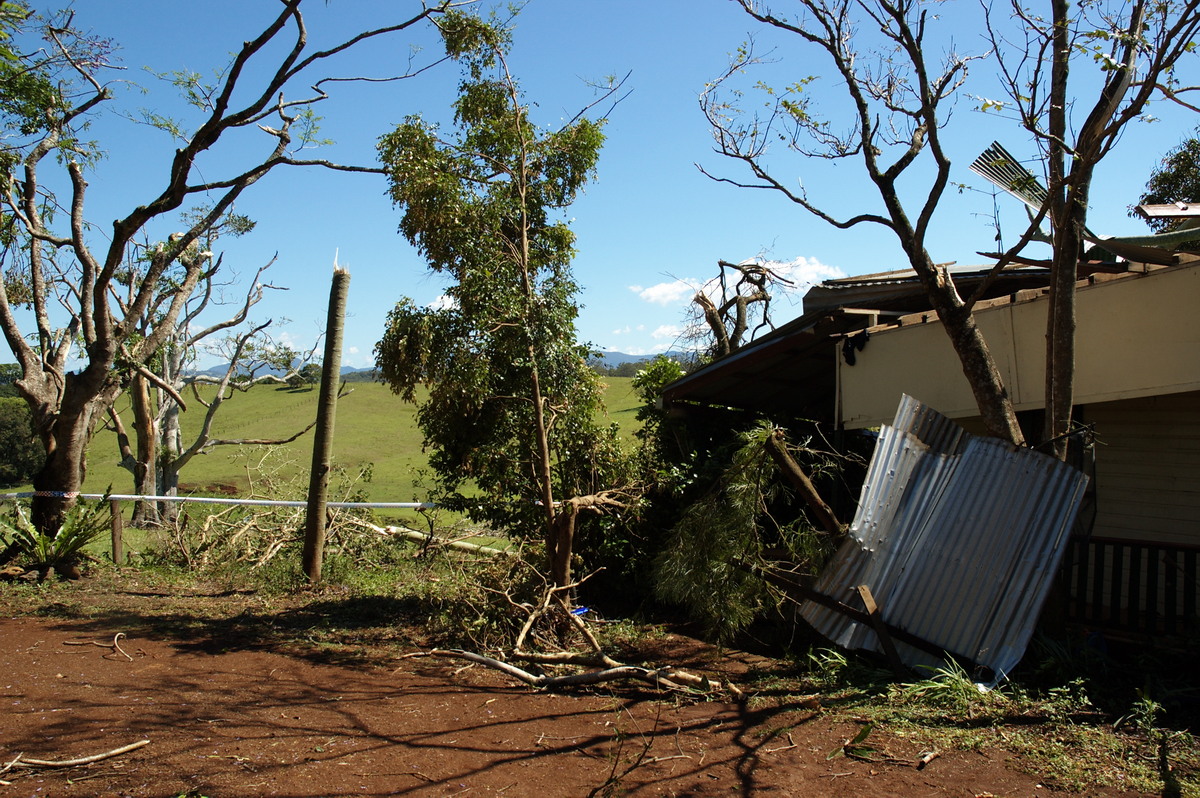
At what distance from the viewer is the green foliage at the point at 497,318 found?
8648 millimetres

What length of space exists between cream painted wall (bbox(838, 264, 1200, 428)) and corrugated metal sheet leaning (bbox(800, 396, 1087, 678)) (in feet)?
4.06

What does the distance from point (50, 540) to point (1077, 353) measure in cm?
1163

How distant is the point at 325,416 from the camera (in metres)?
10.0

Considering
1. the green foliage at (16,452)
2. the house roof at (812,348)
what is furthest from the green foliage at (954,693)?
the green foliage at (16,452)

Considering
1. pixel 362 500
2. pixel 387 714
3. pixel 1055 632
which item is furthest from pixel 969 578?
pixel 362 500

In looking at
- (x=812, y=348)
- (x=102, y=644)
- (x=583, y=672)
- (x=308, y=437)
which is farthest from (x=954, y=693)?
(x=308, y=437)

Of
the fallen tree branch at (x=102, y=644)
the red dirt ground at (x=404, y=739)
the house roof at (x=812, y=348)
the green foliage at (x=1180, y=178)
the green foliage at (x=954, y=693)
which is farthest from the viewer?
the green foliage at (x=1180, y=178)

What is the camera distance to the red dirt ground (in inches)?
176

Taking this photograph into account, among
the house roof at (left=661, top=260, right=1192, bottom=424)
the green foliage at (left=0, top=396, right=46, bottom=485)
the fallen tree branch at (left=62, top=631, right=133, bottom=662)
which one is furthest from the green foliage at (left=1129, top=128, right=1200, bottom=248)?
the green foliage at (left=0, top=396, right=46, bottom=485)

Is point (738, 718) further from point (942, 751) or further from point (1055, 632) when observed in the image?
point (1055, 632)

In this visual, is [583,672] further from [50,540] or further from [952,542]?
[50,540]

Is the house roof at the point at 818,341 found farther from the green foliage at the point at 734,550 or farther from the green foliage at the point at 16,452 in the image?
the green foliage at the point at 16,452

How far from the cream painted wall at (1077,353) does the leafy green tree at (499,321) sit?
9.91ft

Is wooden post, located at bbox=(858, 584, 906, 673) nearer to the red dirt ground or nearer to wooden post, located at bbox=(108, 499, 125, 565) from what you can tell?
the red dirt ground
